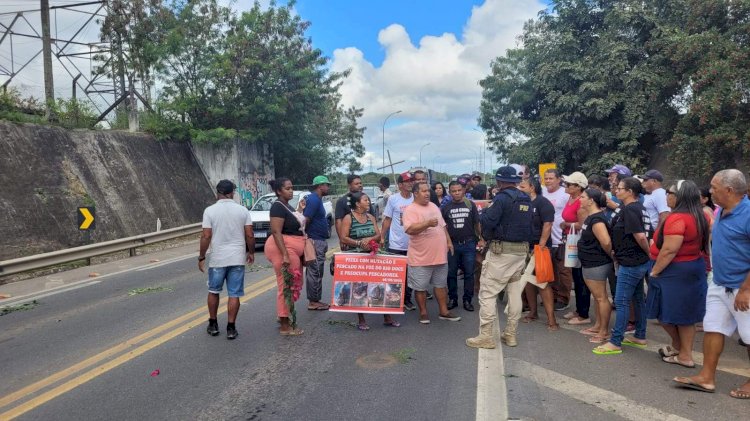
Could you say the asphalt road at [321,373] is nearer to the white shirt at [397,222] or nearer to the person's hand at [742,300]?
the person's hand at [742,300]

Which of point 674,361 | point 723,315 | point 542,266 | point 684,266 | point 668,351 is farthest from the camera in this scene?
point 542,266

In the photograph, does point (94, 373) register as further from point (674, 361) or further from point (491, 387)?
point (674, 361)

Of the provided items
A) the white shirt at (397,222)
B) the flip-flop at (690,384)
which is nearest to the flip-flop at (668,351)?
the flip-flop at (690,384)

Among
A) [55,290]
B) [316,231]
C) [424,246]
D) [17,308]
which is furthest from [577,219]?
[55,290]

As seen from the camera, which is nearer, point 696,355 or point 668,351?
point 668,351

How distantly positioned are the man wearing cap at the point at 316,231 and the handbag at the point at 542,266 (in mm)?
2675

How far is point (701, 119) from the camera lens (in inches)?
626

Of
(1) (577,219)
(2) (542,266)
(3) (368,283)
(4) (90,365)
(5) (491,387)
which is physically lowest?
(4) (90,365)

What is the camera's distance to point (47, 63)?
18.7 meters

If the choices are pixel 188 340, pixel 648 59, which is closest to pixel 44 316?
pixel 188 340

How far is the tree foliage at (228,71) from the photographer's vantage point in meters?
24.2

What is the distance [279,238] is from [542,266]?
9.84 feet

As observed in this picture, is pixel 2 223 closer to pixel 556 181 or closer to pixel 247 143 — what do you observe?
pixel 556 181

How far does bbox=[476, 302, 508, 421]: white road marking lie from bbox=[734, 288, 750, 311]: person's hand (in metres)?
1.83
